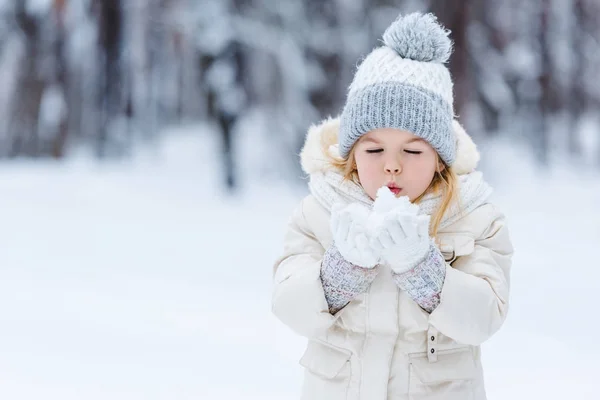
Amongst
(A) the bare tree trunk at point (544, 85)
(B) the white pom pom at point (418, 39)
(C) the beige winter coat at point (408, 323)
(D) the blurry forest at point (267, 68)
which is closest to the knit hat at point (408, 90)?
(B) the white pom pom at point (418, 39)

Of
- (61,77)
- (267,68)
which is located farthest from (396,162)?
(61,77)

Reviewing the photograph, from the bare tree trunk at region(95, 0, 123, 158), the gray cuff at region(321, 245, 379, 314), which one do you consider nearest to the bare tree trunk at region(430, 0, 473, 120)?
the bare tree trunk at region(95, 0, 123, 158)

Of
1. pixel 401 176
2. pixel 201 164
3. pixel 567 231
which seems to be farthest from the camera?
pixel 201 164

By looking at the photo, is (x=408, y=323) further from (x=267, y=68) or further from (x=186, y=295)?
(x=267, y=68)

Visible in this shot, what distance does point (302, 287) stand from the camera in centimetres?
163

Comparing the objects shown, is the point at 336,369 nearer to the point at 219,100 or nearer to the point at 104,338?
the point at 104,338

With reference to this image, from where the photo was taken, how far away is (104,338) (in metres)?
4.71

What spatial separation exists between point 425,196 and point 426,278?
0.85 feet

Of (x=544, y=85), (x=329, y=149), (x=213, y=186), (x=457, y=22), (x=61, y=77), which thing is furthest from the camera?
(x=544, y=85)

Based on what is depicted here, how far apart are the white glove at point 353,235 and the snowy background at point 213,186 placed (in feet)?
7.92

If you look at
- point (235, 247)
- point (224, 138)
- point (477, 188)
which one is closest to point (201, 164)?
point (224, 138)

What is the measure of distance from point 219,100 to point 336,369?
9242 mm

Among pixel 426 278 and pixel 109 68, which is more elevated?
pixel 109 68

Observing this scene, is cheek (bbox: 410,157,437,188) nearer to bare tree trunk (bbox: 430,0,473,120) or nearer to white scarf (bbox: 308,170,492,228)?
white scarf (bbox: 308,170,492,228)
